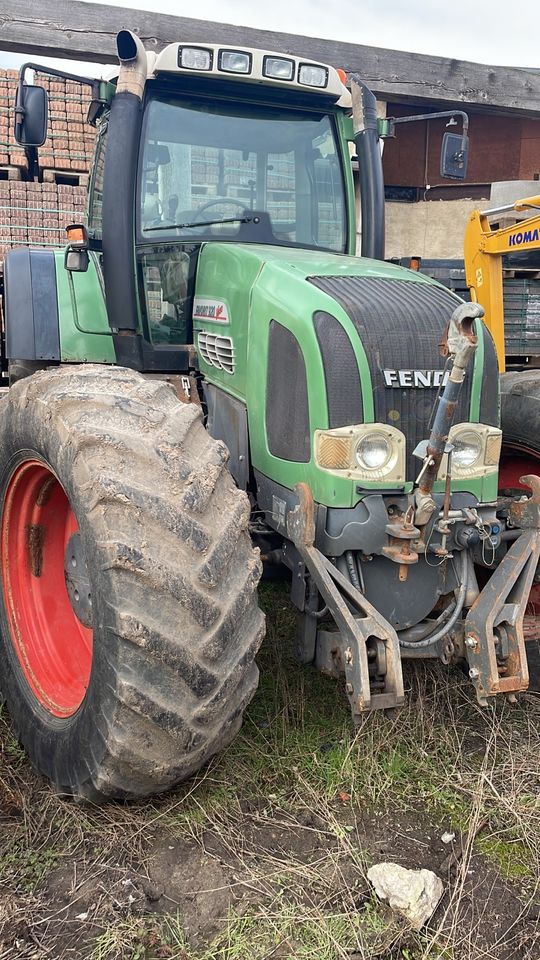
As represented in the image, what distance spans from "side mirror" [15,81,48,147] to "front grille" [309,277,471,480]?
1.60 metres

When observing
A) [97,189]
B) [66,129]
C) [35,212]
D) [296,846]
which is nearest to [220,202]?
[97,189]

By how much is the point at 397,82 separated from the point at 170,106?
5.47m

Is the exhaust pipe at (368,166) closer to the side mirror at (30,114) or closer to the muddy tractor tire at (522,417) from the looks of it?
the muddy tractor tire at (522,417)

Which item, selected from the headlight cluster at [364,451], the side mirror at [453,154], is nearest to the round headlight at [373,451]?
the headlight cluster at [364,451]

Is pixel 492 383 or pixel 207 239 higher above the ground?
pixel 207 239

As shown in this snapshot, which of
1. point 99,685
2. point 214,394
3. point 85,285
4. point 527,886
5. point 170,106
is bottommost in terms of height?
point 527,886

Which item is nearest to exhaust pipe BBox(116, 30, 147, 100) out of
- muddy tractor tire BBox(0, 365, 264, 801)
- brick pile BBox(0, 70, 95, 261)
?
muddy tractor tire BBox(0, 365, 264, 801)

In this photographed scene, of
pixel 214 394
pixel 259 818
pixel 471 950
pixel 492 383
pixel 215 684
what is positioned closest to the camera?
pixel 471 950

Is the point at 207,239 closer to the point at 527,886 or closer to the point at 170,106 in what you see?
the point at 170,106

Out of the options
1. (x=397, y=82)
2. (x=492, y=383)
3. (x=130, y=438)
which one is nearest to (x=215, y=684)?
(x=130, y=438)

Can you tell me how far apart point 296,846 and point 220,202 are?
2.77m

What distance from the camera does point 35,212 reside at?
24.1 ft

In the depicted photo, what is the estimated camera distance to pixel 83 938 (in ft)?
7.09

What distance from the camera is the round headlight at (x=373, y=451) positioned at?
2.76m
